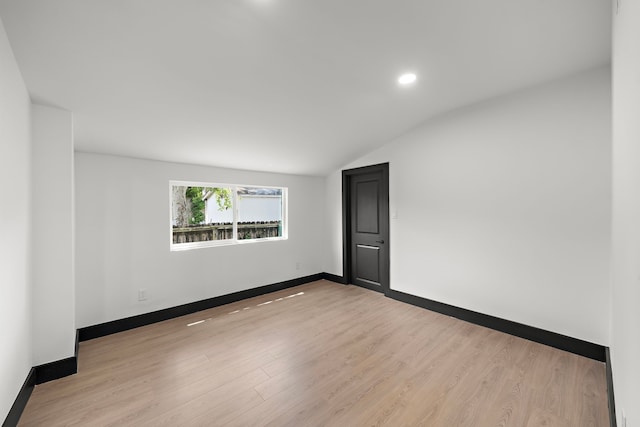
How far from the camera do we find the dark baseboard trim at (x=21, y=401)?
1.64 metres

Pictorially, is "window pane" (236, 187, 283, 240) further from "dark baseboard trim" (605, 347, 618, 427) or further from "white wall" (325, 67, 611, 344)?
"dark baseboard trim" (605, 347, 618, 427)

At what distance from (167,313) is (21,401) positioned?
155 centimetres

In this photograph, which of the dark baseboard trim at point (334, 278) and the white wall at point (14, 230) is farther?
the dark baseboard trim at point (334, 278)

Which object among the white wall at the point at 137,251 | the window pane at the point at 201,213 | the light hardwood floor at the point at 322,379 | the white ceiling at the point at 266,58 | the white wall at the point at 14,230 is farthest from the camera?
the window pane at the point at 201,213

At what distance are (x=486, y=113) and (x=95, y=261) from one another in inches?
182

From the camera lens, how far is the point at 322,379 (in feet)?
7.14

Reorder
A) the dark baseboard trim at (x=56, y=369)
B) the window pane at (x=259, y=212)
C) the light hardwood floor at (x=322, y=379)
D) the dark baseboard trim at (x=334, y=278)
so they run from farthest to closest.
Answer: the dark baseboard trim at (x=334, y=278), the window pane at (x=259, y=212), the dark baseboard trim at (x=56, y=369), the light hardwood floor at (x=322, y=379)

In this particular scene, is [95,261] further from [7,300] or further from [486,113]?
[486,113]

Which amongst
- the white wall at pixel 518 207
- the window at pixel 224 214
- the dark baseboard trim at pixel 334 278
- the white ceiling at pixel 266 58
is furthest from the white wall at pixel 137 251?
the white wall at pixel 518 207

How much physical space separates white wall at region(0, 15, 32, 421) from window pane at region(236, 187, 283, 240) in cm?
242

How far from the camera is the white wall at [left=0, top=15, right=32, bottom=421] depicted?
149cm

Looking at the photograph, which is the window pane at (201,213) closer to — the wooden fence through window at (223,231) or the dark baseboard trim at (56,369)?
the wooden fence through window at (223,231)

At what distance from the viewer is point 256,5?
1.59m

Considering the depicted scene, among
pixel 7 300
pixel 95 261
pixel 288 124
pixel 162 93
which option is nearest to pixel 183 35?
pixel 162 93
